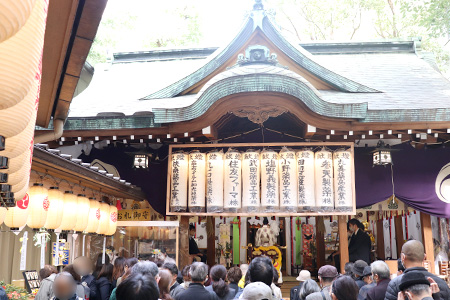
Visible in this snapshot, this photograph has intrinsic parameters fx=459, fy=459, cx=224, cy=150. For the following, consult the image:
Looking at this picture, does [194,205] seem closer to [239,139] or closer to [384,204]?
[239,139]

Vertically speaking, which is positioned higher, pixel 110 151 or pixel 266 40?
pixel 266 40

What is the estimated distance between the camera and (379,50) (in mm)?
14500

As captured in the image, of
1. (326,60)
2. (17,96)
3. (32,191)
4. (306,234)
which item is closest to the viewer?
(17,96)

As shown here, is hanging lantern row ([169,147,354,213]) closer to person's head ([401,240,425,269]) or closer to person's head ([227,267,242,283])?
person's head ([227,267,242,283])

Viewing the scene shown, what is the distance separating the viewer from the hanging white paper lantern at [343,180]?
9344mm

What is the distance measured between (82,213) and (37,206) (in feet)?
4.89

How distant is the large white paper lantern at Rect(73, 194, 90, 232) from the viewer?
778 centimetres

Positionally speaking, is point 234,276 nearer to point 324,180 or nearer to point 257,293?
point 257,293

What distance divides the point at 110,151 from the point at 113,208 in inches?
70.7

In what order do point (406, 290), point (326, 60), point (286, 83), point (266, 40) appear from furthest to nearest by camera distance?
point (326, 60), point (266, 40), point (286, 83), point (406, 290)

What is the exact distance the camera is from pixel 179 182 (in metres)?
9.50

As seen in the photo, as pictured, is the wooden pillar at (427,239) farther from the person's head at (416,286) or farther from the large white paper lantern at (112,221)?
the person's head at (416,286)

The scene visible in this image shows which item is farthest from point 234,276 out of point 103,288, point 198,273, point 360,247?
point 360,247

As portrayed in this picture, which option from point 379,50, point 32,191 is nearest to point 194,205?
point 32,191
